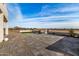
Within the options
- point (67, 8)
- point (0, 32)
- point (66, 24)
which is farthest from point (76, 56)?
point (0, 32)

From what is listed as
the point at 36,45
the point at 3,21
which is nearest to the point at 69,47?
the point at 36,45

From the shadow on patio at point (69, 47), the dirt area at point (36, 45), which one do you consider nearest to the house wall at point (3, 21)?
the dirt area at point (36, 45)

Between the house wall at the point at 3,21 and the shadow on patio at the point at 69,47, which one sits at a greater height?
the house wall at the point at 3,21

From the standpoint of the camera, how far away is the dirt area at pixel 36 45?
7.30ft

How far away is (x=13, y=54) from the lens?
2225mm

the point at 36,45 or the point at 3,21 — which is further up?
the point at 3,21

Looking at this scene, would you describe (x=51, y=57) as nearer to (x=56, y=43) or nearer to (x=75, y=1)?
(x=56, y=43)

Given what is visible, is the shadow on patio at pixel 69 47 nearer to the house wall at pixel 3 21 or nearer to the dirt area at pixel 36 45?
the dirt area at pixel 36 45

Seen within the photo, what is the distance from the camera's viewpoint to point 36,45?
2.24 metres

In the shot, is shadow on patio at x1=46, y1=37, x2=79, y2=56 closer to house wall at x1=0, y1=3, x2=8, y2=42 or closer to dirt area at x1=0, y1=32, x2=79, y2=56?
dirt area at x1=0, y1=32, x2=79, y2=56

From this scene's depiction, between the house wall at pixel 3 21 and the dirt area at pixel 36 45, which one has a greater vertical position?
the house wall at pixel 3 21

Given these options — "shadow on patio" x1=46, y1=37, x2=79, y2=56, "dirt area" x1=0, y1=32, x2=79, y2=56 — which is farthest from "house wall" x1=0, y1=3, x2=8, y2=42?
"shadow on patio" x1=46, y1=37, x2=79, y2=56

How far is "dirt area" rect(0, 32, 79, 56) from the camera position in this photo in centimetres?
223

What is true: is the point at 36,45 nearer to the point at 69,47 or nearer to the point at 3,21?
the point at 69,47
